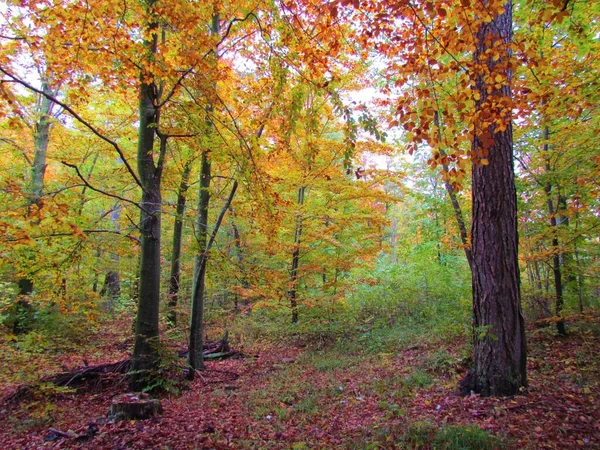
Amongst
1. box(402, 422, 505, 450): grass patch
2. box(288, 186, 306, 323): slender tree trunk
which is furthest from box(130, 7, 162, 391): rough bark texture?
box(402, 422, 505, 450): grass patch

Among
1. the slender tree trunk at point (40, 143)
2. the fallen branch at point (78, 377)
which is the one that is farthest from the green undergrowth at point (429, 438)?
the slender tree trunk at point (40, 143)

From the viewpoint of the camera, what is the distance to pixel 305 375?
7734 millimetres

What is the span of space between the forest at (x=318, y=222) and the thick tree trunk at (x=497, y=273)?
0.03m

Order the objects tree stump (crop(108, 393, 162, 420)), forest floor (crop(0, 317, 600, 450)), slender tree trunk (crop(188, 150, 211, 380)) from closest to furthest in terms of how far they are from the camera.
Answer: forest floor (crop(0, 317, 600, 450)), tree stump (crop(108, 393, 162, 420)), slender tree trunk (crop(188, 150, 211, 380))

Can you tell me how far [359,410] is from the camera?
528 centimetres

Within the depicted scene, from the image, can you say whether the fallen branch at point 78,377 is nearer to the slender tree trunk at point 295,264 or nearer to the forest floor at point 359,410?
the forest floor at point 359,410

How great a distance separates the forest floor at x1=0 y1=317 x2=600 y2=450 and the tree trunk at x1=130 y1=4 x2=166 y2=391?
80cm

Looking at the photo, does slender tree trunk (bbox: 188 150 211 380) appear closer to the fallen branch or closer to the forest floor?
the forest floor

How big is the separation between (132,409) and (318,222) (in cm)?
681

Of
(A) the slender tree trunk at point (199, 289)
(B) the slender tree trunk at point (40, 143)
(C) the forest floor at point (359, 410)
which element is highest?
(B) the slender tree trunk at point (40, 143)

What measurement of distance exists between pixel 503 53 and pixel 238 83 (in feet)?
20.9

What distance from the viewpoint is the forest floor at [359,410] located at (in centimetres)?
395

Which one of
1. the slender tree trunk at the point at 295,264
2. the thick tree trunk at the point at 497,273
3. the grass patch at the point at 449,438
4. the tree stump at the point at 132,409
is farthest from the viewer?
the slender tree trunk at the point at 295,264

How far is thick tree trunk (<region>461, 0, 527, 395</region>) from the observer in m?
4.92
